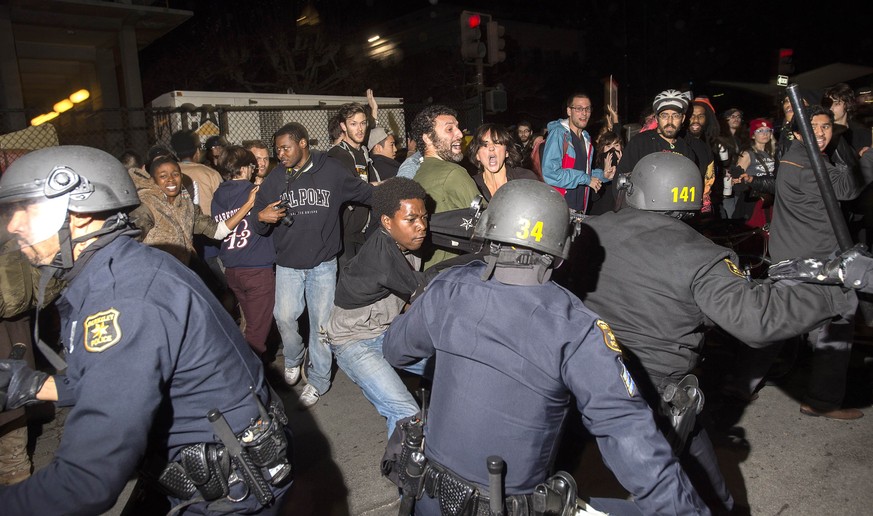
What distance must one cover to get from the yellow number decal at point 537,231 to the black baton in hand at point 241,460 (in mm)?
1282

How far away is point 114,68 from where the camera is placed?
702 inches

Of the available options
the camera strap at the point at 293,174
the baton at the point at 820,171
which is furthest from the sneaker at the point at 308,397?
the baton at the point at 820,171

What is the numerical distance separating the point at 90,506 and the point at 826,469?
4.21 metres

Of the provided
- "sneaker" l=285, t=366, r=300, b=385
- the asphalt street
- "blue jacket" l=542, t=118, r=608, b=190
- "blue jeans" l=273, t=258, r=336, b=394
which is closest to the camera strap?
"blue jeans" l=273, t=258, r=336, b=394

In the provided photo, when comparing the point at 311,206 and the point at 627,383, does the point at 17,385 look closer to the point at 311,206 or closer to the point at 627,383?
the point at 627,383

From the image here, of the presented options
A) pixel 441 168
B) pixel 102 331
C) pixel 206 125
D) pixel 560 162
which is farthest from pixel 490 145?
pixel 206 125

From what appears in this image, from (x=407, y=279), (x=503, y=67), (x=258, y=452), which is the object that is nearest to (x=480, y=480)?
(x=258, y=452)

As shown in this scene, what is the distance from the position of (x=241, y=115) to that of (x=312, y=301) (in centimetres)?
726

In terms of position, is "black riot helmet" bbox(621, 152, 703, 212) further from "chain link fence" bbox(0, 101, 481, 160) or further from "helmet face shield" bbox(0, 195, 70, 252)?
"chain link fence" bbox(0, 101, 481, 160)

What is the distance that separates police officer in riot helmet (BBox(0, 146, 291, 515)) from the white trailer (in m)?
6.67

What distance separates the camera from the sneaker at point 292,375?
5.46 m

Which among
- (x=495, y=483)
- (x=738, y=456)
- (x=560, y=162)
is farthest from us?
(x=560, y=162)

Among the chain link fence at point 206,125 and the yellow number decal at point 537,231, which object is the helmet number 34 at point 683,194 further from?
the chain link fence at point 206,125

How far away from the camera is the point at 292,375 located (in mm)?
5457
